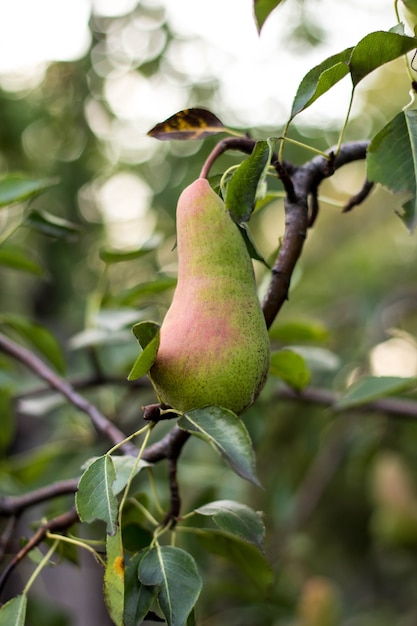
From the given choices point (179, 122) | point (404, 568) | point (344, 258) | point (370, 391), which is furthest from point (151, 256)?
point (179, 122)

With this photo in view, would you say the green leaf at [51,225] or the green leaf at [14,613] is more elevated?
the green leaf at [51,225]

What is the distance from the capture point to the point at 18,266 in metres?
1.02

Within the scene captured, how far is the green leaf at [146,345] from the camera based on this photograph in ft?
1.49

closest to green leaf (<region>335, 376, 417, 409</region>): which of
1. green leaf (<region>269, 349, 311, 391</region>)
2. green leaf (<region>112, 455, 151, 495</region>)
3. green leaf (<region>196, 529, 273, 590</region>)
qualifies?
green leaf (<region>269, 349, 311, 391</region>)

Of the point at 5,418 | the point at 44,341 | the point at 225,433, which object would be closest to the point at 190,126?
the point at 225,433

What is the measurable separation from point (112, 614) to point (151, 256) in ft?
7.83

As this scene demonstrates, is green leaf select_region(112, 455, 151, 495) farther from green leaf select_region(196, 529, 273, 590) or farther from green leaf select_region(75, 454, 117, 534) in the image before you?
green leaf select_region(196, 529, 273, 590)

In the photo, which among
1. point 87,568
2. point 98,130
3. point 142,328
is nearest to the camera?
point 142,328

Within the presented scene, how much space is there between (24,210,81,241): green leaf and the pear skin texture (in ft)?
1.13

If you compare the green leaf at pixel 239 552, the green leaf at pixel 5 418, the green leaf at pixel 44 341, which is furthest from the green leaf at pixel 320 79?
the green leaf at pixel 5 418

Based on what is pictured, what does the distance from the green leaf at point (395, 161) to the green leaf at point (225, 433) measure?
174 mm

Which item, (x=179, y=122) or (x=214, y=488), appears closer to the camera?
(x=179, y=122)

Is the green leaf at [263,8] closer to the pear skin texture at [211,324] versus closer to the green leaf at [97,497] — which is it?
the pear skin texture at [211,324]

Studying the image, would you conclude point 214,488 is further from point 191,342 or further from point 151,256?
point 151,256
